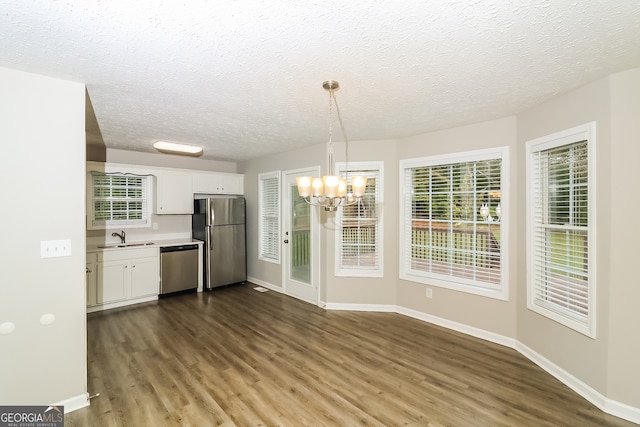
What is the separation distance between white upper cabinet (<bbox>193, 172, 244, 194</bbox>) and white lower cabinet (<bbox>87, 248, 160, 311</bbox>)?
4.72 ft

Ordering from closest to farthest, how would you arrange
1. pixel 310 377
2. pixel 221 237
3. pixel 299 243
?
1. pixel 310 377
2. pixel 299 243
3. pixel 221 237

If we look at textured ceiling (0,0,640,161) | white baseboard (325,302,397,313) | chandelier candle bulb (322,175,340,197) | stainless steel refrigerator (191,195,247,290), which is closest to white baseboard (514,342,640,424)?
white baseboard (325,302,397,313)

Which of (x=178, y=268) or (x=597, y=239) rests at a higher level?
(x=597, y=239)

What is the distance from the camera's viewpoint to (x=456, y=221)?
3.71 metres

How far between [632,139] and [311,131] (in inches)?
116

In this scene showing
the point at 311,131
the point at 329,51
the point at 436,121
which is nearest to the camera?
the point at 329,51

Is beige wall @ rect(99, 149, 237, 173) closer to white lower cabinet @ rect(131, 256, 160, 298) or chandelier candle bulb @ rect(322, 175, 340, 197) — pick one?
white lower cabinet @ rect(131, 256, 160, 298)

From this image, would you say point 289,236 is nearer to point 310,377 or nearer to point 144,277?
point 144,277

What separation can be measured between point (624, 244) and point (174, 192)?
5.77 meters

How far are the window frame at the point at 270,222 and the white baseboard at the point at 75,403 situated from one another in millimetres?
A: 3309

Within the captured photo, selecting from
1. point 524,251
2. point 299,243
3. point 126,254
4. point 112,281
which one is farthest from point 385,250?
point 112,281

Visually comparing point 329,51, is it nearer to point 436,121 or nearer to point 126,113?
point 436,121

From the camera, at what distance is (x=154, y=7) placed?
4.73 feet

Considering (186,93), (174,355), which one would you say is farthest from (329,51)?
(174,355)
